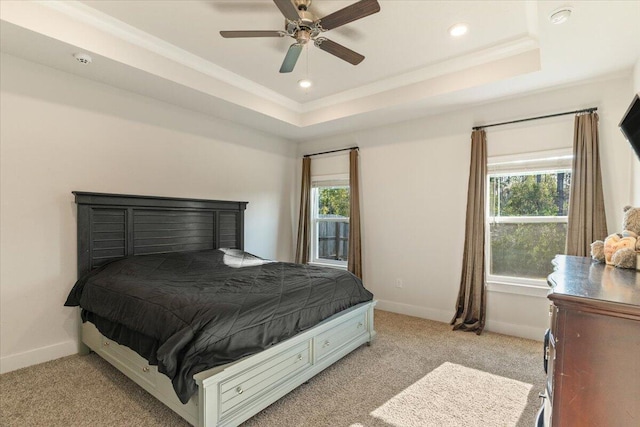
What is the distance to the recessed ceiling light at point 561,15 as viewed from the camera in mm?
1865

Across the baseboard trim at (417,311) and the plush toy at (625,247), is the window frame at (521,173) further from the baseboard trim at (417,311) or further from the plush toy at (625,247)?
the plush toy at (625,247)

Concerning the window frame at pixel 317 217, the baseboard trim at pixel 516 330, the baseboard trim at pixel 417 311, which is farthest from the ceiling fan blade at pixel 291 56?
the baseboard trim at pixel 516 330

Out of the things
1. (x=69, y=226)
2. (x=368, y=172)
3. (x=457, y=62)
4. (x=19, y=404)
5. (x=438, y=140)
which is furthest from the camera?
(x=368, y=172)

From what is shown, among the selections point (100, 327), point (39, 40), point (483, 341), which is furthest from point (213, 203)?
point (483, 341)

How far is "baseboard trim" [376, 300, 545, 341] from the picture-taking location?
10.5 ft

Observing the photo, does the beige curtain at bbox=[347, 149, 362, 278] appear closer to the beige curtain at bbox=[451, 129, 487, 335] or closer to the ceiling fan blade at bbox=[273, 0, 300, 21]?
the beige curtain at bbox=[451, 129, 487, 335]

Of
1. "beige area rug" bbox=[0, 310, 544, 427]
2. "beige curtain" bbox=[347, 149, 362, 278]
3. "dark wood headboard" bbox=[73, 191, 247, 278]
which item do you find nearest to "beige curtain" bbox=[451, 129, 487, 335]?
"beige area rug" bbox=[0, 310, 544, 427]

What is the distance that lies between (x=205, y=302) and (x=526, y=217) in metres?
3.32

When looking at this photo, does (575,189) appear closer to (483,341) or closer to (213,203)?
(483,341)

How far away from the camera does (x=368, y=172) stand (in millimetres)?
4449

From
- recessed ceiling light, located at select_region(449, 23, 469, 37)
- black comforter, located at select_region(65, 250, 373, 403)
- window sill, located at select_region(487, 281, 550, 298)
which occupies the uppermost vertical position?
recessed ceiling light, located at select_region(449, 23, 469, 37)

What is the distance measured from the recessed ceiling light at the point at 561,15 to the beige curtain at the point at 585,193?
4.44 feet

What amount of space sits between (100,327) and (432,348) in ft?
9.42

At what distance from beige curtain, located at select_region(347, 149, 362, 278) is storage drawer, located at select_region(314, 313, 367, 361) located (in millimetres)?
1490
